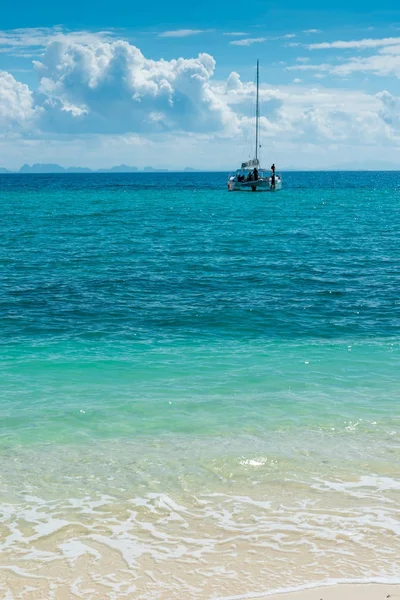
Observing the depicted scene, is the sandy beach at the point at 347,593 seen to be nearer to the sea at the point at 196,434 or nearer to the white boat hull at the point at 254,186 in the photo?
the sea at the point at 196,434

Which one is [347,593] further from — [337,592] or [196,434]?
[196,434]

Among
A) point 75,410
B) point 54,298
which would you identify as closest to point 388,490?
point 75,410

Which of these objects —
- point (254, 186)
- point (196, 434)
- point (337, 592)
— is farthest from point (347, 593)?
point (254, 186)

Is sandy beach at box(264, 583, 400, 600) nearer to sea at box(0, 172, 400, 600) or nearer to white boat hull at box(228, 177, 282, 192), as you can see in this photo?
sea at box(0, 172, 400, 600)

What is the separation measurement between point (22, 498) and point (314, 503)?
489 centimetres

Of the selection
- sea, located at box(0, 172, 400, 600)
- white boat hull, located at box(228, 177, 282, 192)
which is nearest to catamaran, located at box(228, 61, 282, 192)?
white boat hull, located at box(228, 177, 282, 192)

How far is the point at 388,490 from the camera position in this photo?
1098cm

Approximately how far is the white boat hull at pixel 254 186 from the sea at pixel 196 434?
3179 inches

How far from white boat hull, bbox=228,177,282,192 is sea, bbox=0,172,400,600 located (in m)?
80.7

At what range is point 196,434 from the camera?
13570 mm

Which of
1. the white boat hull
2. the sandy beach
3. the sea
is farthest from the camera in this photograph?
the white boat hull

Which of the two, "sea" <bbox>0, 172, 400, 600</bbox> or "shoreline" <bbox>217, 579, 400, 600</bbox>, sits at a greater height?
"sea" <bbox>0, 172, 400, 600</bbox>

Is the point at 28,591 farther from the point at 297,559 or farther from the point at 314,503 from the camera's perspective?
the point at 314,503

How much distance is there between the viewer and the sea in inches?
355
